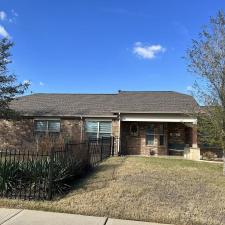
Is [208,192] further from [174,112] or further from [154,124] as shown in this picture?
[154,124]

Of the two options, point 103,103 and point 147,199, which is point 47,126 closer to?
point 103,103

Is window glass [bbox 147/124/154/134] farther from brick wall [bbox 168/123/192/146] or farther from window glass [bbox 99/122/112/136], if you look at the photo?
window glass [bbox 99/122/112/136]

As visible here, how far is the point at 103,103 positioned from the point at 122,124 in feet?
9.22

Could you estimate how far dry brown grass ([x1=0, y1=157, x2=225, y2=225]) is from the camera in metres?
7.70

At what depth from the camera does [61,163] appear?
9977mm

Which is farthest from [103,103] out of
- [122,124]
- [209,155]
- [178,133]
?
[209,155]

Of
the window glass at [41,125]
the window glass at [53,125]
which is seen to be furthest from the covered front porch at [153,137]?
the window glass at [41,125]

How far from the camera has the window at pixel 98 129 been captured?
21.6 m

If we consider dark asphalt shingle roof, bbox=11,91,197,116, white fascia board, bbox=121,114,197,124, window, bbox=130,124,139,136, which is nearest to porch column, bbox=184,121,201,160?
white fascia board, bbox=121,114,197,124

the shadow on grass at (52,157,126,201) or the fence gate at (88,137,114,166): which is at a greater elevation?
the fence gate at (88,137,114,166)

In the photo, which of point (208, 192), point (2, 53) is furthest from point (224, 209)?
point (2, 53)

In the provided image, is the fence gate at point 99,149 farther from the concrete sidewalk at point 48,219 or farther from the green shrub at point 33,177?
the concrete sidewalk at point 48,219

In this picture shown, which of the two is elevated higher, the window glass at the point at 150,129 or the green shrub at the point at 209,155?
the window glass at the point at 150,129

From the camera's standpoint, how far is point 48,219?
23.6ft
